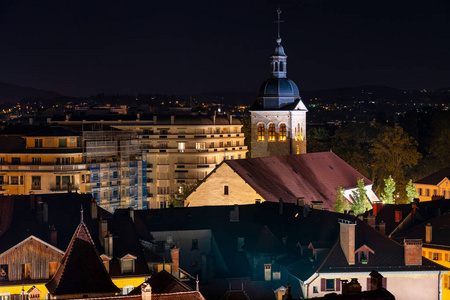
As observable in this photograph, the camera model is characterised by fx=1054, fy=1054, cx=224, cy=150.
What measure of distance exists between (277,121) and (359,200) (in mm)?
18886

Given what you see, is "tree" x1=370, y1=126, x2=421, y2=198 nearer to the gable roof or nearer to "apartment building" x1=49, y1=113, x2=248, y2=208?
"apartment building" x1=49, y1=113, x2=248, y2=208

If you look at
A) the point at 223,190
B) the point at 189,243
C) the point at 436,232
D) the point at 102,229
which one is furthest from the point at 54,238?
the point at 436,232

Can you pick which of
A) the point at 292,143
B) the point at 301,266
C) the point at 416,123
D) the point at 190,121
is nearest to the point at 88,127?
the point at 292,143

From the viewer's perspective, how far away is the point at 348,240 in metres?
66.5

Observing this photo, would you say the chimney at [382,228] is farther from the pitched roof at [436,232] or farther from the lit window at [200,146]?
the lit window at [200,146]

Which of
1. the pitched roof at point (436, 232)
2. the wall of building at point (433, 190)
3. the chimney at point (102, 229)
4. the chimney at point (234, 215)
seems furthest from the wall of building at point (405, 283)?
the wall of building at point (433, 190)

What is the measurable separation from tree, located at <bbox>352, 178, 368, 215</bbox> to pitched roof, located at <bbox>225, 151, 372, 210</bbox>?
2.08 metres

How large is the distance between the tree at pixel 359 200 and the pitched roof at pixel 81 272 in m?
39.5

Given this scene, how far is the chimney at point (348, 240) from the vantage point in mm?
66188

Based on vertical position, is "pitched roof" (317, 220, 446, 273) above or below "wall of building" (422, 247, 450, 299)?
above

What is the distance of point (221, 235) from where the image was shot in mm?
74438

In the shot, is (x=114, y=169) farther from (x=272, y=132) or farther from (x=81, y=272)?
Result: (x=81, y=272)

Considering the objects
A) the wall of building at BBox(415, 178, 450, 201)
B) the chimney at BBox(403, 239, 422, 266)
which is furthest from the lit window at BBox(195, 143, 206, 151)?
the chimney at BBox(403, 239, 422, 266)

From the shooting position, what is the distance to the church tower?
371 ft
